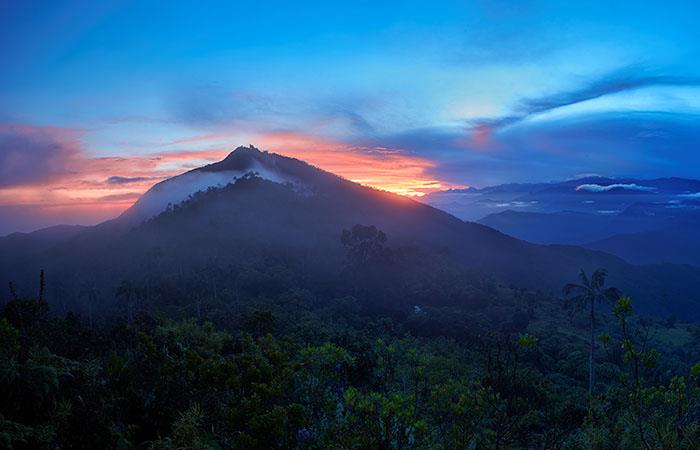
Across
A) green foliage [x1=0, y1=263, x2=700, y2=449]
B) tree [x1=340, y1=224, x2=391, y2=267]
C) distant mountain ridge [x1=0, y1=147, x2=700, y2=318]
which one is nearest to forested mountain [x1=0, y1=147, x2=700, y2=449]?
green foliage [x1=0, y1=263, x2=700, y2=449]

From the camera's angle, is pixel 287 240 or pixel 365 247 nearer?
pixel 365 247

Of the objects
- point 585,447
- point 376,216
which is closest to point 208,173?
point 376,216

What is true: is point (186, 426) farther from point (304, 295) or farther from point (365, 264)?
point (365, 264)

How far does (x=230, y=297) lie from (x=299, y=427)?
2295 inches

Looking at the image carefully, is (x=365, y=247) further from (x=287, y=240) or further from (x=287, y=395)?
(x=287, y=395)

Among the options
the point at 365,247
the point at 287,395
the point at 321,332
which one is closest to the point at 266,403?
the point at 287,395

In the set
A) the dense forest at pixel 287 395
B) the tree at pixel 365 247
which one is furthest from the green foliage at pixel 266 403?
the tree at pixel 365 247

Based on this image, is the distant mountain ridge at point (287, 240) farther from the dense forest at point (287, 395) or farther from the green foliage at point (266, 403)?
the green foliage at point (266, 403)

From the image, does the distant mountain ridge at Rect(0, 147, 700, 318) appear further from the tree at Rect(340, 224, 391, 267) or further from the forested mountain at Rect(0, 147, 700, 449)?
the tree at Rect(340, 224, 391, 267)

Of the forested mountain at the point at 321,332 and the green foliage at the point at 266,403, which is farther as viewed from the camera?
the forested mountain at the point at 321,332

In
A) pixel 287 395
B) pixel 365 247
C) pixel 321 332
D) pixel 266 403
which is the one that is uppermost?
pixel 365 247

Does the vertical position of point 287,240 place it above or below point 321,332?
above

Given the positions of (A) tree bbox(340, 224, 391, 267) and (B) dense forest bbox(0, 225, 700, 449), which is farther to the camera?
(A) tree bbox(340, 224, 391, 267)

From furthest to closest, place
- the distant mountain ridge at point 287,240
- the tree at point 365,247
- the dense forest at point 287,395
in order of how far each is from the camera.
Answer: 1. the distant mountain ridge at point 287,240
2. the tree at point 365,247
3. the dense forest at point 287,395
